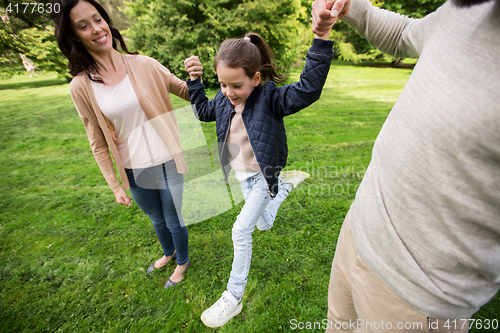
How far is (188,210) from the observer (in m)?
3.39

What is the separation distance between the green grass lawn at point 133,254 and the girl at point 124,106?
801 mm

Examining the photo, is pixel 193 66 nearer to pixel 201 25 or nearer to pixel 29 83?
pixel 201 25

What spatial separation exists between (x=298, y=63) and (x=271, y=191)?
10351 millimetres

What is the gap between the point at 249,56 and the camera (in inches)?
59.1

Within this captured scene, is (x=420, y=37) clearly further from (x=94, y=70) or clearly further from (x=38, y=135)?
(x=38, y=135)

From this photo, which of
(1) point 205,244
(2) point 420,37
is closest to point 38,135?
(1) point 205,244

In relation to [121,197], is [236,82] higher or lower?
higher

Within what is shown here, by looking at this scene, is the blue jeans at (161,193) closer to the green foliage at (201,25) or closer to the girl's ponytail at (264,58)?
the girl's ponytail at (264,58)

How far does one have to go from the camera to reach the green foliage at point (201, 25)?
8438mm

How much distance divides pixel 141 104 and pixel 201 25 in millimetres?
8168

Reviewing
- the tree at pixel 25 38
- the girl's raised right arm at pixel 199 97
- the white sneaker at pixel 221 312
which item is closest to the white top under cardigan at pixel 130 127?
the girl's raised right arm at pixel 199 97

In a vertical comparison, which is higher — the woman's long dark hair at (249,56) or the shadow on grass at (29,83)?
the woman's long dark hair at (249,56)

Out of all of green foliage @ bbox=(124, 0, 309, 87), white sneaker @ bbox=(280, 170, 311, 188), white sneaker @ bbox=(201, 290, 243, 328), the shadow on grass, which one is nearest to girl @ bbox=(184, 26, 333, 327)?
white sneaker @ bbox=(201, 290, 243, 328)

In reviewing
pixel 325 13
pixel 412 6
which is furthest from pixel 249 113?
pixel 412 6
